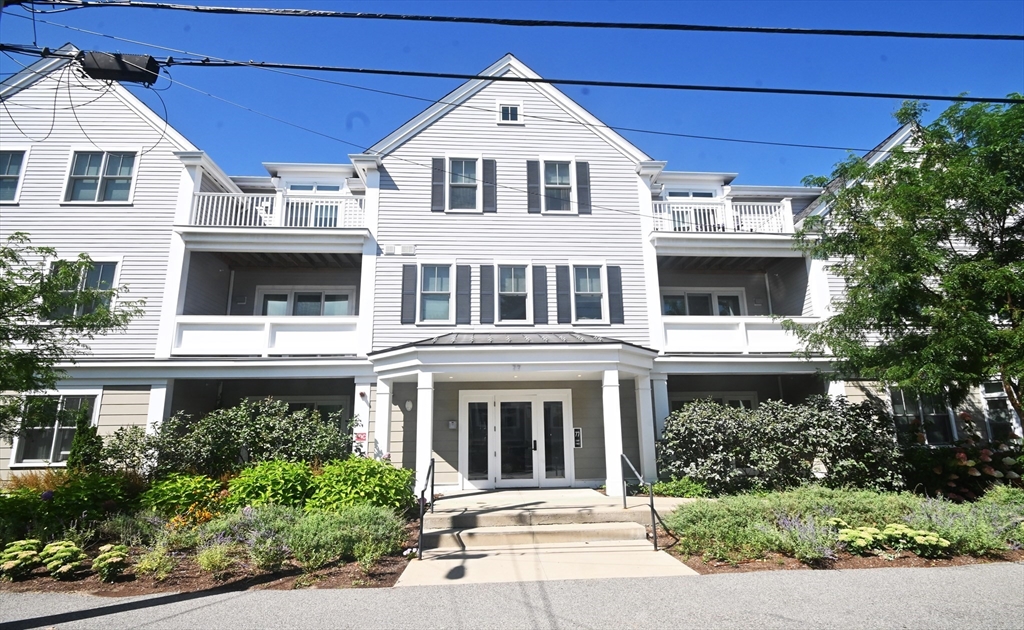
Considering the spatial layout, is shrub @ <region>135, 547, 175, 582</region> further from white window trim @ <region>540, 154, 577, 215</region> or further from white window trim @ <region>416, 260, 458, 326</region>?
white window trim @ <region>540, 154, 577, 215</region>

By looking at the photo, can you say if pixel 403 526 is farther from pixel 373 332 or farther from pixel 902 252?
pixel 902 252

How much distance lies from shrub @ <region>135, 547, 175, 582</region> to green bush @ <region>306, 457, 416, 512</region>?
7.28 feet

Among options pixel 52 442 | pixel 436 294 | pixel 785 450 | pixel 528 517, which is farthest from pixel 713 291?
pixel 52 442

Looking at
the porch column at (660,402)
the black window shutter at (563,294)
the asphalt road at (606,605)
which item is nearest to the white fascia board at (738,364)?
the porch column at (660,402)

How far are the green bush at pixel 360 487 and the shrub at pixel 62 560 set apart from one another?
2929 millimetres

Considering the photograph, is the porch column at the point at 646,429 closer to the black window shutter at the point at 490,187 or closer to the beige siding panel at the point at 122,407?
the black window shutter at the point at 490,187

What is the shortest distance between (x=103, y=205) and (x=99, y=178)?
80 cm

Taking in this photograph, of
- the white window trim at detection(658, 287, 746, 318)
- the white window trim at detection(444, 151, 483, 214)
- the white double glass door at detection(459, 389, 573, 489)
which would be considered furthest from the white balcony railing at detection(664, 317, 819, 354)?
the white window trim at detection(444, 151, 483, 214)

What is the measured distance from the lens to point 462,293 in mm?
13203

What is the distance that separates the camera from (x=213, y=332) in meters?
12.5

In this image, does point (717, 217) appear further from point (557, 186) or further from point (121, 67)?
point (121, 67)

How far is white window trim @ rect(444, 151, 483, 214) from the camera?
13.8 meters

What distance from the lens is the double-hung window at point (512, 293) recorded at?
13297mm

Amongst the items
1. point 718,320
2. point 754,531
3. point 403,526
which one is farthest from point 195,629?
point 718,320
